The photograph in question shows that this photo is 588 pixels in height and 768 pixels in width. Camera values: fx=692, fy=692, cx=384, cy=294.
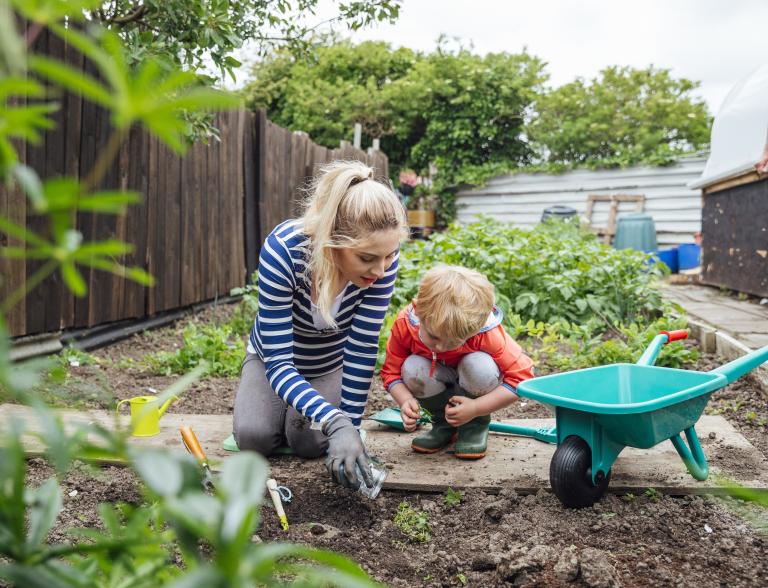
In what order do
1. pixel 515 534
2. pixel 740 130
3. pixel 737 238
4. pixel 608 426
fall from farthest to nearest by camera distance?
pixel 740 130 < pixel 737 238 < pixel 608 426 < pixel 515 534

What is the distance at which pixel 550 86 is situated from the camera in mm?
15852

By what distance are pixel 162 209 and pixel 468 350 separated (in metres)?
2.76

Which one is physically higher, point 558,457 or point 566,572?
point 558,457

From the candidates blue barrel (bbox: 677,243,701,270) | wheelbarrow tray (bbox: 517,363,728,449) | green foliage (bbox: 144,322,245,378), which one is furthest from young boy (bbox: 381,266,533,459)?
blue barrel (bbox: 677,243,701,270)

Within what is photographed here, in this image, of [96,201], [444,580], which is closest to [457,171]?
[444,580]

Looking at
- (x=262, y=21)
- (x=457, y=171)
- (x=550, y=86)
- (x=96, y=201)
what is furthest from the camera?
(x=550, y=86)

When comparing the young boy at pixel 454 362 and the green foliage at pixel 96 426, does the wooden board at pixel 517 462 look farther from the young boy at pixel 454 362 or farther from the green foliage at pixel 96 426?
the green foliage at pixel 96 426

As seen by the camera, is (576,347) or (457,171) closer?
(576,347)

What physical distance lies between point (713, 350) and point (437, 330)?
2.38 m

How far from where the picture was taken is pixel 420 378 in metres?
2.38

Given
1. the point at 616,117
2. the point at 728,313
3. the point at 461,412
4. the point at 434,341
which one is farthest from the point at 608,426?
the point at 616,117

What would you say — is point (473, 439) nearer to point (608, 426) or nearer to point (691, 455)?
point (608, 426)

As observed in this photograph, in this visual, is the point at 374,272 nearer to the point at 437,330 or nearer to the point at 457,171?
the point at 437,330

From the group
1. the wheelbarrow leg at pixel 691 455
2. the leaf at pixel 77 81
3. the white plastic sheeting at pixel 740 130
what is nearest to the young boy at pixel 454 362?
the wheelbarrow leg at pixel 691 455
